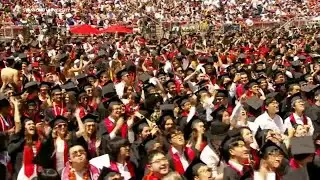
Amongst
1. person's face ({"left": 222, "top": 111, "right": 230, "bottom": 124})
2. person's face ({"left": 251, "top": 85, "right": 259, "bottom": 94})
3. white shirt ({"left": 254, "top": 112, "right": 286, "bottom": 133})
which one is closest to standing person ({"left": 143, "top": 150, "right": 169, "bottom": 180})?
person's face ({"left": 222, "top": 111, "right": 230, "bottom": 124})

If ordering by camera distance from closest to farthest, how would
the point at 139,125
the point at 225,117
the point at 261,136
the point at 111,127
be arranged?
the point at 261,136, the point at 139,125, the point at 111,127, the point at 225,117

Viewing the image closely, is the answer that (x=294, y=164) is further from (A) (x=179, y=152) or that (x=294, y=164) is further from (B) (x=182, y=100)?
(B) (x=182, y=100)

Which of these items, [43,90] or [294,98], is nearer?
[294,98]

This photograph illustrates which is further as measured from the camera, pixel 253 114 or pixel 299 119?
pixel 253 114

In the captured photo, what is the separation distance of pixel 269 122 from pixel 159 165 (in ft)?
9.49

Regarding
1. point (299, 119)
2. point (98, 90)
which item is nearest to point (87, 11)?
point (98, 90)

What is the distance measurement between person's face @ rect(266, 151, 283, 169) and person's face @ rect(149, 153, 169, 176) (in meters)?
1.00

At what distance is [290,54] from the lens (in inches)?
587

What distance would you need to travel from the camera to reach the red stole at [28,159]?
6.06 meters

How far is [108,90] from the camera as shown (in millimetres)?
9352

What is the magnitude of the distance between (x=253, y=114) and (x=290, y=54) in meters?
6.98

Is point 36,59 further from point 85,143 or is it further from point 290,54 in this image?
point 85,143

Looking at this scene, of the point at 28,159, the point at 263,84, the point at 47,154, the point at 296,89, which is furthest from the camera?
the point at 263,84

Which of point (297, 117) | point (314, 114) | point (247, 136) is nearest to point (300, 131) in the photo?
point (247, 136)
